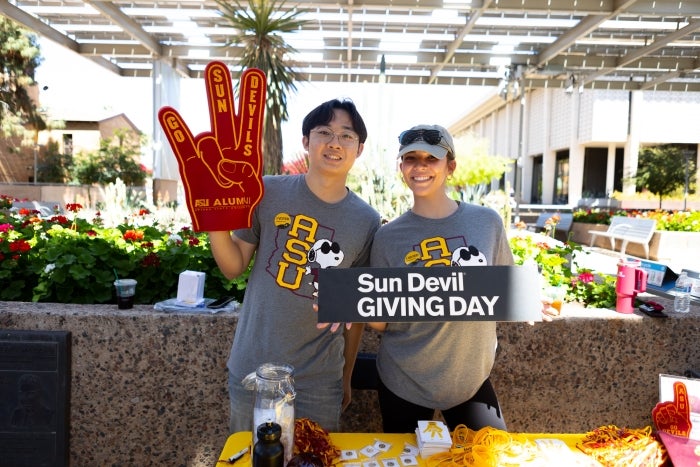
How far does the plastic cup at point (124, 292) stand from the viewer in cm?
229

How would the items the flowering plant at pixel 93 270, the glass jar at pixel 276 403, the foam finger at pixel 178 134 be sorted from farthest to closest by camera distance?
the flowering plant at pixel 93 270, the foam finger at pixel 178 134, the glass jar at pixel 276 403

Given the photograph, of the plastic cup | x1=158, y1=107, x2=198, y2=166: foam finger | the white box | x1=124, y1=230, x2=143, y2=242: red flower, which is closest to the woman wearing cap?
x1=158, y1=107, x2=198, y2=166: foam finger

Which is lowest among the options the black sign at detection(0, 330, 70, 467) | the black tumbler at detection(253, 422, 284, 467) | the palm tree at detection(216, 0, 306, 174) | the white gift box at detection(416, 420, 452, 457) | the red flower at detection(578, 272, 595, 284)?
the black sign at detection(0, 330, 70, 467)

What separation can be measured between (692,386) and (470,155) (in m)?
17.7

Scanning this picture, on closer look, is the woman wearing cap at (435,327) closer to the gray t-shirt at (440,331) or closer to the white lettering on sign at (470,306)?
the gray t-shirt at (440,331)

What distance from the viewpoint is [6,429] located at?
2164 millimetres

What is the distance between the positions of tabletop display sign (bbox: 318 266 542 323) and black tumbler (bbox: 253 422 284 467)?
1.19 feet

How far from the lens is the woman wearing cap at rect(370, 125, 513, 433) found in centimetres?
156

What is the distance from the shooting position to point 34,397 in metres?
2.16

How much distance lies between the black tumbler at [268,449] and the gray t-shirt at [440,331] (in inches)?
22.9

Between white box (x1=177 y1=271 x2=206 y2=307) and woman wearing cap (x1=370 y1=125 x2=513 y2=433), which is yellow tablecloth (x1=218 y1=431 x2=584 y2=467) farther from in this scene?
white box (x1=177 y1=271 x2=206 y2=307)

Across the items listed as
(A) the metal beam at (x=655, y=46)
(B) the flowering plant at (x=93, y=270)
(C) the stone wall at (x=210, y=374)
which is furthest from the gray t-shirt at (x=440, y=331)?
(A) the metal beam at (x=655, y=46)

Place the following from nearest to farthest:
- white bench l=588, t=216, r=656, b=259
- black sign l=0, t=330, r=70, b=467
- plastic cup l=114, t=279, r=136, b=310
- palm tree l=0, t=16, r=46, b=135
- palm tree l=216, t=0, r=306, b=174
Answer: black sign l=0, t=330, r=70, b=467 → plastic cup l=114, t=279, r=136, b=310 → palm tree l=216, t=0, r=306, b=174 → white bench l=588, t=216, r=656, b=259 → palm tree l=0, t=16, r=46, b=135

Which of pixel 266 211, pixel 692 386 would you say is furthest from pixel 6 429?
pixel 692 386
